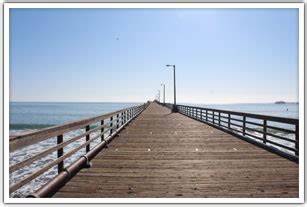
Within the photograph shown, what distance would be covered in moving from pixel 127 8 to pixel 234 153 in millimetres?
5348

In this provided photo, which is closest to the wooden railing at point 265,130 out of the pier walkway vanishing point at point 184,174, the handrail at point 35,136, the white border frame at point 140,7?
the pier walkway vanishing point at point 184,174

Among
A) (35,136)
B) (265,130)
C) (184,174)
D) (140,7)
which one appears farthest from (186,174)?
(265,130)

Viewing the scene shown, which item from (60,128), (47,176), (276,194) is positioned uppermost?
(60,128)

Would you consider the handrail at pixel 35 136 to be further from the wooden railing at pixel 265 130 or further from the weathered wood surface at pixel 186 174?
the wooden railing at pixel 265 130

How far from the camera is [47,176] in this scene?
12109mm

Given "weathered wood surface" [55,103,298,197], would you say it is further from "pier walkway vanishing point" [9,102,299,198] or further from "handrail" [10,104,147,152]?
"handrail" [10,104,147,152]

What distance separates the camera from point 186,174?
19.6 ft

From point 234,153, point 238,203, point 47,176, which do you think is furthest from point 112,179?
point 47,176

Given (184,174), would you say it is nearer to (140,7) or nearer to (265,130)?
(140,7)

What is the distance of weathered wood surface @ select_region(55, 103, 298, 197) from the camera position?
4.82 meters

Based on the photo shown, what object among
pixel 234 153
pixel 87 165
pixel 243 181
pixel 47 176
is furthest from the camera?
pixel 47 176

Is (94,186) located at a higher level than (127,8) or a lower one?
lower

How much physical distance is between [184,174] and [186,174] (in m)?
0.04

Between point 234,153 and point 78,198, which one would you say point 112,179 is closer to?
point 78,198
